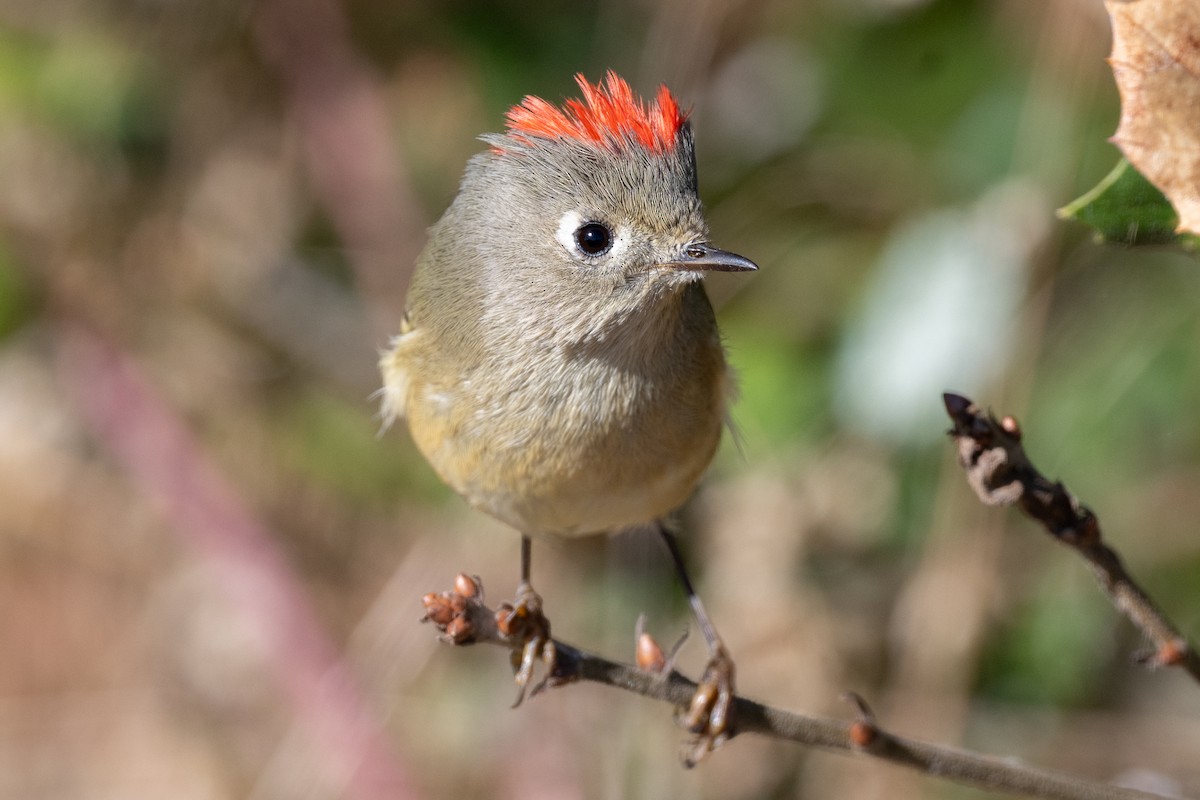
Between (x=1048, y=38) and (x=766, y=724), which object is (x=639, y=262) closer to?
(x=766, y=724)

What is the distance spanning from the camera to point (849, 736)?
1.75m

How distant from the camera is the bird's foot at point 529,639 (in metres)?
1.77

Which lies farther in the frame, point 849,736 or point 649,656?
point 649,656

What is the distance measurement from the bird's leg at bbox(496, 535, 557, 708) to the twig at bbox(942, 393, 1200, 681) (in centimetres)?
64

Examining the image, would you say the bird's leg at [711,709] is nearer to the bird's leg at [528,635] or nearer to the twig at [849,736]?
the bird's leg at [528,635]

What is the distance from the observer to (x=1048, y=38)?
3258mm

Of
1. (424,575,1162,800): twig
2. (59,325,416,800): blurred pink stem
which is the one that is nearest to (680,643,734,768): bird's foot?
(424,575,1162,800): twig

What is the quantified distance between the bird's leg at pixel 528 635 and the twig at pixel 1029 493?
0.64 meters

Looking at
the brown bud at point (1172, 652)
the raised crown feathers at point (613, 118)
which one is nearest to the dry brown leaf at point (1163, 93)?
the brown bud at point (1172, 652)

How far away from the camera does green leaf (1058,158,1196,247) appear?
1.56 metres

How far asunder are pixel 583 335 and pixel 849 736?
845mm

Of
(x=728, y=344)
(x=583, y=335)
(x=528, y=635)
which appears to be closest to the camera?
(x=528, y=635)

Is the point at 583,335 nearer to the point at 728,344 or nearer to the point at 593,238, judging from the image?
the point at 593,238

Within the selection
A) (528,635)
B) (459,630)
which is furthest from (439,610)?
(528,635)
